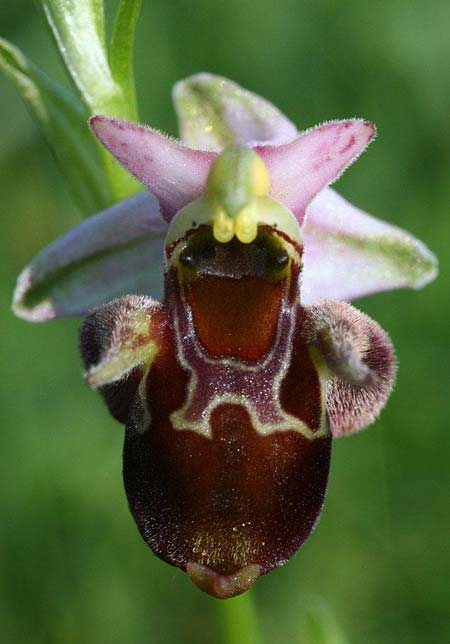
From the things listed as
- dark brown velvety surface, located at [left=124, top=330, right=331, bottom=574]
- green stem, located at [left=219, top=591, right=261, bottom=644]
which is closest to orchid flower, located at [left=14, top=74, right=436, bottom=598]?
dark brown velvety surface, located at [left=124, top=330, right=331, bottom=574]

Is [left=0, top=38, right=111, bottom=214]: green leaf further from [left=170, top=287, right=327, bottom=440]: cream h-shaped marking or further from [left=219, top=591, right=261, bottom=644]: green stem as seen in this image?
[left=219, top=591, right=261, bottom=644]: green stem

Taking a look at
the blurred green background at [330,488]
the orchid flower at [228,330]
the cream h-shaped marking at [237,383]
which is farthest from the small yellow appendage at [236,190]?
the blurred green background at [330,488]

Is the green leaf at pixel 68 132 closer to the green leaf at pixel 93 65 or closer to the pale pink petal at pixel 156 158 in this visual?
the green leaf at pixel 93 65

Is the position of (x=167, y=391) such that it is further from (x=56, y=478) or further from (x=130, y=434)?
(x=56, y=478)

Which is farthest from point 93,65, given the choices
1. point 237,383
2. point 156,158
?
point 237,383

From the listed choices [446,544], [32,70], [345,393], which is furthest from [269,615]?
[32,70]

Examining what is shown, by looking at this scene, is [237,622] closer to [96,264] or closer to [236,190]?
[96,264]
